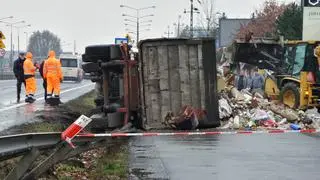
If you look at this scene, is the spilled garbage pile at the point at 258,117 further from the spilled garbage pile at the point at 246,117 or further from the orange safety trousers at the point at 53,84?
the orange safety trousers at the point at 53,84

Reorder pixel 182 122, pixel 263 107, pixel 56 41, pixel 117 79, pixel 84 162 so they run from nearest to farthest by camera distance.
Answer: pixel 84 162 → pixel 182 122 → pixel 117 79 → pixel 263 107 → pixel 56 41

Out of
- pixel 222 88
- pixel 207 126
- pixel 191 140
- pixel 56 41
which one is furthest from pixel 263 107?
pixel 56 41

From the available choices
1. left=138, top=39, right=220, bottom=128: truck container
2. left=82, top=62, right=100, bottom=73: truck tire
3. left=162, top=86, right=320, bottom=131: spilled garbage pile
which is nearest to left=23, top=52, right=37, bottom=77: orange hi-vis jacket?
left=82, top=62, right=100, bottom=73: truck tire

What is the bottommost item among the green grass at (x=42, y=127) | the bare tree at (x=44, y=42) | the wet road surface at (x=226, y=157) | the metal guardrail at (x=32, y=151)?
the wet road surface at (x=226, y=157)

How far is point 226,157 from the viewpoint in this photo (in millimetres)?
11000

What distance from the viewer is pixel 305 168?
32.3 feet

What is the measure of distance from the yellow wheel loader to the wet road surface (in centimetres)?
520

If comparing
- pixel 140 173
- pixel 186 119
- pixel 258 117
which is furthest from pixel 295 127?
pixel 140 173

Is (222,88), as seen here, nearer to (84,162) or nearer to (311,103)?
A: (311,103)

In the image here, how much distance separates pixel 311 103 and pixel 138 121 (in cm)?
699

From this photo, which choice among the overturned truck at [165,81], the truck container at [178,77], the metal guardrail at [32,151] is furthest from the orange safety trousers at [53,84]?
the metal guardrail at [32,151]

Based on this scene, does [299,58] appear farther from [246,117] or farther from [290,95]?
[246,117]

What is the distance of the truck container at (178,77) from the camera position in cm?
1478

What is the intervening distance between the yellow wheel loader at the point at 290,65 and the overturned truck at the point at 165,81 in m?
5.53
